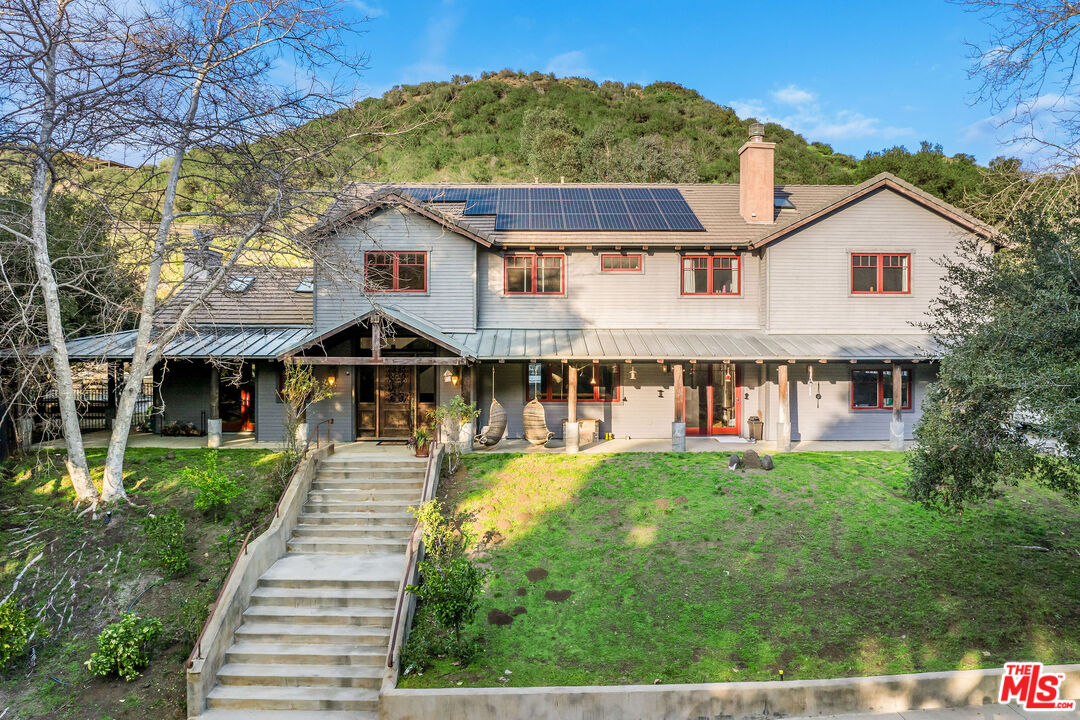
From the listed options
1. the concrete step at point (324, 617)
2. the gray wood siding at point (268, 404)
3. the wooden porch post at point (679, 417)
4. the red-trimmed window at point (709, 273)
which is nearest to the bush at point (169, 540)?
the concrete step at point (324, 617)

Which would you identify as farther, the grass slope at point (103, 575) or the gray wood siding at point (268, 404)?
the gray wood siding at point (268, 404)

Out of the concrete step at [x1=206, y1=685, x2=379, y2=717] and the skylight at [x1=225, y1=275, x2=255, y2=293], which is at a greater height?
the skylight at [x1=225, y1=275, x2=255, y2=293]

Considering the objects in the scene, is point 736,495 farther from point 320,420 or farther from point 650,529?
point 320,420

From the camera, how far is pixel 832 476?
1317cm

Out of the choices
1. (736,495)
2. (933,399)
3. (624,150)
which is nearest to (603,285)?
(736,495)

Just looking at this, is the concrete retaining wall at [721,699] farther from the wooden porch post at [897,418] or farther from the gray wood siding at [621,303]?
the gray wood siding at [621,303]

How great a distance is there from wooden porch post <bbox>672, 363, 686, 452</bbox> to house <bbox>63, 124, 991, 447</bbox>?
99 cm

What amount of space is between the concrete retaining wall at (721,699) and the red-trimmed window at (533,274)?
12.3 metres

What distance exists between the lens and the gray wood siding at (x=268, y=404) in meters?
16.5

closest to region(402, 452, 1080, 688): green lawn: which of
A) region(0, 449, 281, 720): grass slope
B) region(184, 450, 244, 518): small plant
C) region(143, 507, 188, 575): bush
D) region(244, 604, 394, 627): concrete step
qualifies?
region(244, 604, 394, 627): concrete step

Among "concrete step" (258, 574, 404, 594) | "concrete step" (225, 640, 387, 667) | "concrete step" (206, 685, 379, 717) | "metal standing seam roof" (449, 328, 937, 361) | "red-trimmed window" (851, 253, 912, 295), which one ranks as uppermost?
"red-trimmed window" (851, 253, 912, 295)

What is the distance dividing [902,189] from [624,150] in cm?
3621

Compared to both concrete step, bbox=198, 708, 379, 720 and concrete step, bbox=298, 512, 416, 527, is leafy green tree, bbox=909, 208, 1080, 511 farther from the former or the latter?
concrete step, bbox=298, 512, 416, 527

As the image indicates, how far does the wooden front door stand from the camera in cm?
1662
